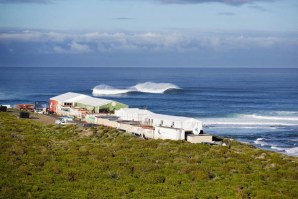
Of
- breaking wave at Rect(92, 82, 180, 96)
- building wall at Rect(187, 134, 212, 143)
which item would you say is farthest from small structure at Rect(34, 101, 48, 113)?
breaking wave at Rect(92, 82, 180, 96)

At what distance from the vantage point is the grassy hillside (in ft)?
74.9

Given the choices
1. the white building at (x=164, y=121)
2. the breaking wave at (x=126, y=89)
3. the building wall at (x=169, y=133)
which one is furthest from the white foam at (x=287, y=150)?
the breaking wave at (x=126, y=89)

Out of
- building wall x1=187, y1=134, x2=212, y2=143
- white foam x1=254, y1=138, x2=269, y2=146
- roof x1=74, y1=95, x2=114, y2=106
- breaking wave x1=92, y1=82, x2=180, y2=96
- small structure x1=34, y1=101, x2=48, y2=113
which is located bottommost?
white foam x1=254, y1=138, x2=269, y2=146

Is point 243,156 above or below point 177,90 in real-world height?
below

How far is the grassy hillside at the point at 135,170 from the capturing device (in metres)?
22.8

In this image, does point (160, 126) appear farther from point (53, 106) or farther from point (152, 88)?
point (152, 88)

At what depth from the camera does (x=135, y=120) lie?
172 feet

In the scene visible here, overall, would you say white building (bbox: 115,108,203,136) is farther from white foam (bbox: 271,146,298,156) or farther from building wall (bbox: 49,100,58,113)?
building wall (bbox: 49,100,58,113)

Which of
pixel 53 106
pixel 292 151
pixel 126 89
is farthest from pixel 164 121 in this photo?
pixel 126 89

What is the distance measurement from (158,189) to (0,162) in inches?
364

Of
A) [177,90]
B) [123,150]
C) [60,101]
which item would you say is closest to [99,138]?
[123,150]

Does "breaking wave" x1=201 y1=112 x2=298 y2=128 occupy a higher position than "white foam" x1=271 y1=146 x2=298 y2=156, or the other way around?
"breaking wave" x1=201 y1=112 x2=298 y2=128

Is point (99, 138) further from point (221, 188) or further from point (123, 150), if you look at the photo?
point (221, 188)

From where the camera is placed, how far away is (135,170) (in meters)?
27.2
